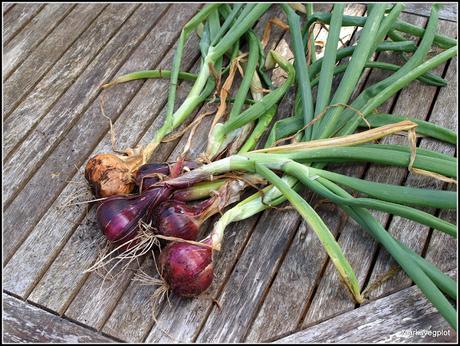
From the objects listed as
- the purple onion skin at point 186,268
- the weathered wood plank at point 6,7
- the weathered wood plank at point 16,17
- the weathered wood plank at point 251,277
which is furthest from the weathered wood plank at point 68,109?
the weathered wood plank at point 251,277

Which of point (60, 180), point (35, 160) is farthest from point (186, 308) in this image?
point (35, 160)

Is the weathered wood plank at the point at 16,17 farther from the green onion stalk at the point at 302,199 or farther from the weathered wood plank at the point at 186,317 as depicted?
the weathered wood plank at the point at 186,317

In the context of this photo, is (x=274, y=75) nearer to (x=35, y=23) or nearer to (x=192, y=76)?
(x=192, y=76)

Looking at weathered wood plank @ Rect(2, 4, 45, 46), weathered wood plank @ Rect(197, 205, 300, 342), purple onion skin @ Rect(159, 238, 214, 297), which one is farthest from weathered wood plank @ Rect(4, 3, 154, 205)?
weathered wood plank @ Rect(197, 205, 300, 342)

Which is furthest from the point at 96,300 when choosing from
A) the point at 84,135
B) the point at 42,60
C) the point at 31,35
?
the point at 31,35

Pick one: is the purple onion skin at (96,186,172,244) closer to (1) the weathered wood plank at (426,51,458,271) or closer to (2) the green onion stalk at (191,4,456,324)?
(2) the green onion stalk at (191,4,456,324)
